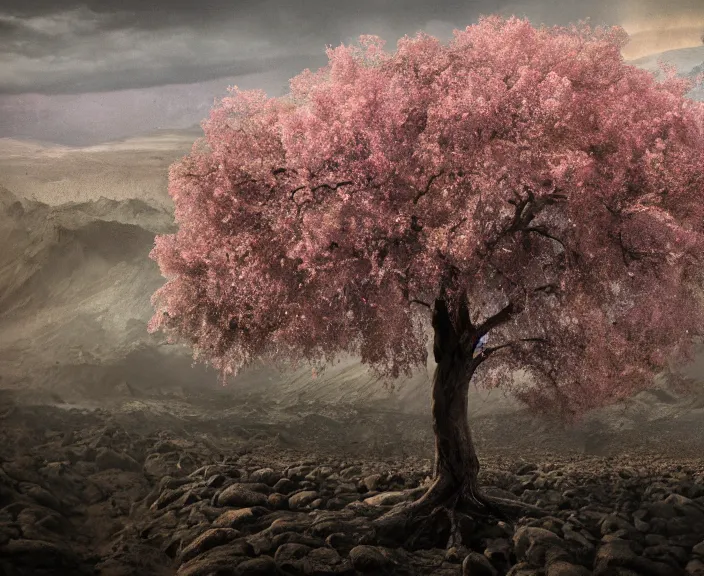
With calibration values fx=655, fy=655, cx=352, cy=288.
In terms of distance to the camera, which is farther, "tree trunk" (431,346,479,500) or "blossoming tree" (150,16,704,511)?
"tree trunk" (431,346,479,500)

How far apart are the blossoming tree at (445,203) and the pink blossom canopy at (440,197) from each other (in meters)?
0.04

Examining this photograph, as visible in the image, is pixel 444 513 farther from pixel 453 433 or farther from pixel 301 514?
pixel 301 514

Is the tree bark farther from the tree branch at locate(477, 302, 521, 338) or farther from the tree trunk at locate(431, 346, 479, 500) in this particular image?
the tree branch at locate(477, 302, 521, 338)

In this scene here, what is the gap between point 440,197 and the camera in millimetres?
12445

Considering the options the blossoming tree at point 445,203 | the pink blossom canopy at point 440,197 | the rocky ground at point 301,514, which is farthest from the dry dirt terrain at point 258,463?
the pink blossom canopy at point 440,197

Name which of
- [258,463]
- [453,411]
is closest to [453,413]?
[453,411]

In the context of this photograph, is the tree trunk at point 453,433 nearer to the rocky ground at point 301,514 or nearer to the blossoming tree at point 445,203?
the blossoming tree at point 445,203

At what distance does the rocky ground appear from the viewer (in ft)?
40.4

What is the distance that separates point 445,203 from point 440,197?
17 centimetres

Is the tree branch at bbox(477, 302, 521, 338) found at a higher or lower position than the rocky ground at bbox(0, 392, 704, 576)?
higher

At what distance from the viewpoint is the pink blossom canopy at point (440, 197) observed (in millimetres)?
12016

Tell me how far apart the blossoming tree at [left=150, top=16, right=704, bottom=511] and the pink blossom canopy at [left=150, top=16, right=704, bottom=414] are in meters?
0.04

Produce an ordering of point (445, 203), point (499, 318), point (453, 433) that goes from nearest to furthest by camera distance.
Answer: point (445, 203) < point (499, 318) < point (453, 433)

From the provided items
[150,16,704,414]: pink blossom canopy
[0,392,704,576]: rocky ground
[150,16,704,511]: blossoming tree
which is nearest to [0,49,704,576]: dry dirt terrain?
[0,392,704,576]: rocky ground
